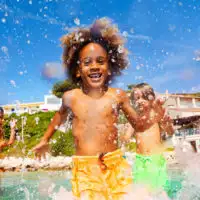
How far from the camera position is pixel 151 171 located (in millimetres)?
4387

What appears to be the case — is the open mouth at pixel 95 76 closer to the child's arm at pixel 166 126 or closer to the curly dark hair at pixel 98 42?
the curly dark hair at pixel 98 42

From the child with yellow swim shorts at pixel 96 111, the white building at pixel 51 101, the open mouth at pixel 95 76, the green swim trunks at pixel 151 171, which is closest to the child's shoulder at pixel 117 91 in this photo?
the child with yellow swim shorts at pixel 96 111

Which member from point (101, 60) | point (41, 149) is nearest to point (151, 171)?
point (41, 149)

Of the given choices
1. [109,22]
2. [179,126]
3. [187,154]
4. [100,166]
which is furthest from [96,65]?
[179,126]

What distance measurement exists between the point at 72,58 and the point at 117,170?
4.08ft

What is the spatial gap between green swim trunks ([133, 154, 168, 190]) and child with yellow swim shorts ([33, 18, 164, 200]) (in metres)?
0.89

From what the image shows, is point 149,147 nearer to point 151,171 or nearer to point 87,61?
point 151,171

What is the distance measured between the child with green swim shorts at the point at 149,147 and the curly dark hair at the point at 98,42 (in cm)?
94

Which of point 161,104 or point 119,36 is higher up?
point 119,36

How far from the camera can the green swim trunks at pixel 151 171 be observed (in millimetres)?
4320

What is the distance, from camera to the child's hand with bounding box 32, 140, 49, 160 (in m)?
3.49

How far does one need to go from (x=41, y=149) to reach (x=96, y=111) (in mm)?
681

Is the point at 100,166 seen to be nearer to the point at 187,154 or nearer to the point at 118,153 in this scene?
the point at 118,153

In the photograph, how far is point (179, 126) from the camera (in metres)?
16.8
